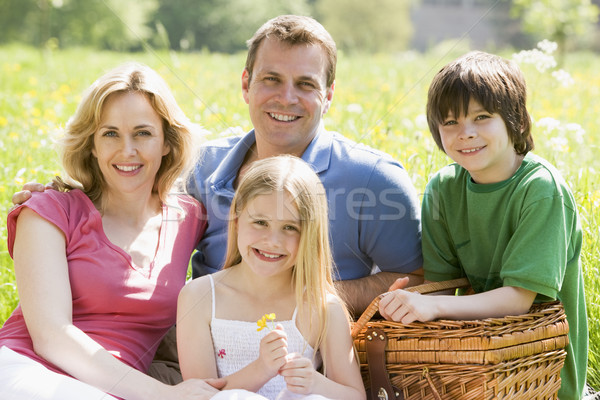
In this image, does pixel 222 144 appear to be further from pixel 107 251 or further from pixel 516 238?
pixel 516 238

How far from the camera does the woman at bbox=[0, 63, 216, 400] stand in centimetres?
222

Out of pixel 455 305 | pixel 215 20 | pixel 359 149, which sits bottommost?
pixel 455 305

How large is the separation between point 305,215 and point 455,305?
54cm

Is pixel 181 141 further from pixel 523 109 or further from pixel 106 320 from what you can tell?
pixel 523 109

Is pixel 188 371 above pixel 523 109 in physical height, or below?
below

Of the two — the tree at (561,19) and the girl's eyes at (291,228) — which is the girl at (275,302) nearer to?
the girl's eyes at (291,228)

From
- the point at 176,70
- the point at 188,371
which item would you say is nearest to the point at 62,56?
the point at 176,70

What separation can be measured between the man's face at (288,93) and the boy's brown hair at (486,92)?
0.55 metres

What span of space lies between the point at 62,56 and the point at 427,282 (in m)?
9.15

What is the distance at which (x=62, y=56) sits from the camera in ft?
34.5

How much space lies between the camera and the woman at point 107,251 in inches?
87.3

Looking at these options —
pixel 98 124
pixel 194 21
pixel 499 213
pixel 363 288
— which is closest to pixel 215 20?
pixel 194 21

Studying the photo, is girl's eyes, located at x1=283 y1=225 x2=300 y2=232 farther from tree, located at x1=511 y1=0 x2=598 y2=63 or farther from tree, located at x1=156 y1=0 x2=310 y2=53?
tree, located at x1=156 y1=0 x2=310 y2=53

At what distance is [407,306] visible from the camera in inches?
85.0
